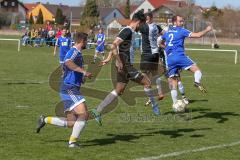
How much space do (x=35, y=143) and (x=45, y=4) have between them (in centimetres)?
15047

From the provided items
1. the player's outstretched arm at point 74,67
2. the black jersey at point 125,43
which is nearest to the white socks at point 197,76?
the black jersey at point 125,43

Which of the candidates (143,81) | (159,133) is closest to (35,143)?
(159,133)

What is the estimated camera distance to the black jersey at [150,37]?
1270cm

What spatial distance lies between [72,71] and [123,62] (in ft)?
8.23

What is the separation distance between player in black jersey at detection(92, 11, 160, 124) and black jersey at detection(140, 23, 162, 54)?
130cm

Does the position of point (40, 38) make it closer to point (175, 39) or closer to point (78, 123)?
point (175, 39)

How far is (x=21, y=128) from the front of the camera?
1002 cm

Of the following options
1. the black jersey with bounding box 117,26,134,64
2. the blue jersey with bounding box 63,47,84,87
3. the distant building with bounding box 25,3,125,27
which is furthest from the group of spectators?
the distant building with bounding box 25,3,125,27

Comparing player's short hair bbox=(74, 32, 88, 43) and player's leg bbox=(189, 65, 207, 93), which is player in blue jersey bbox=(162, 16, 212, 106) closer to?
player's leg bbox=(189, 65, 207, 93)

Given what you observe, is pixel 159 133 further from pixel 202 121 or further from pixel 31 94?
pixel 31 94

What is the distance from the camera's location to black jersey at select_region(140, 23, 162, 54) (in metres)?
12.7

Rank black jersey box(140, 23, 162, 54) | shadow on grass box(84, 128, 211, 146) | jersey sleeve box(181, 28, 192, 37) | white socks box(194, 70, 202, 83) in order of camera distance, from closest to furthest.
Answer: shadow on grass box(84, 128, 211, 146)
white socks box(194, 70, 202, 83)
jersey sleeve box(181, 28, 192, 37)
black jersey box(140, 23, 162, 54)

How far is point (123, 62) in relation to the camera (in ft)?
35.8

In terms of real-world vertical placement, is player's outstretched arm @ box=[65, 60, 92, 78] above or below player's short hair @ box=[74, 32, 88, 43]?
below
